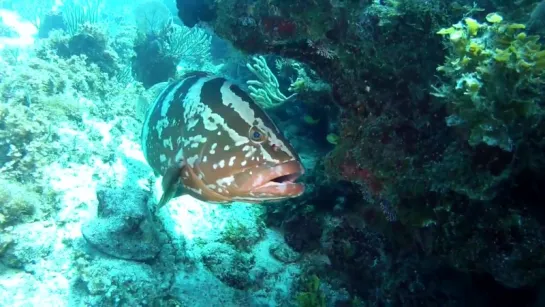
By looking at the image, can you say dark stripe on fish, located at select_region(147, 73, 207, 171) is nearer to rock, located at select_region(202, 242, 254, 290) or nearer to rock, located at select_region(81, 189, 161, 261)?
rock, located at select_region(81, 189, 161, 261)

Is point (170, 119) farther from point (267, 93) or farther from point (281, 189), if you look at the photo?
point (267, 93)

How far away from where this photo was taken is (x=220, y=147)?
3.05 m

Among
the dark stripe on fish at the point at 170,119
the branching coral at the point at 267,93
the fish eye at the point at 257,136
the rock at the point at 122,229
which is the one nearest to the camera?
the fish eye at the point at 257,136

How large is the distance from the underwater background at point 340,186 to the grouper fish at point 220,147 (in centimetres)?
119

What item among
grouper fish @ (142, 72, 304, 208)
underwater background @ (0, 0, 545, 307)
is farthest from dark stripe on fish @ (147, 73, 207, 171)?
underwater background @ (0, 0, 545, 307)

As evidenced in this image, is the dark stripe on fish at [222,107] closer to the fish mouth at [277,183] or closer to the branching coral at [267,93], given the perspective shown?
the fish mouth at [277,183]

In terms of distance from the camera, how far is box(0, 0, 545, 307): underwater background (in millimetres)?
2652

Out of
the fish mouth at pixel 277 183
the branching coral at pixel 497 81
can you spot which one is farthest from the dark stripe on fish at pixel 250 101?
the branching coral at pixel 497 81

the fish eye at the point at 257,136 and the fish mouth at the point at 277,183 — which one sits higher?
the fish eye at the point at 257,136

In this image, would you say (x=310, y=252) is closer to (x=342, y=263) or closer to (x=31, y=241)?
(x=342, y=263)

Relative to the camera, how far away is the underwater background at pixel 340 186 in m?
2.65

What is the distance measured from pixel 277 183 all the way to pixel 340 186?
8.66 ft

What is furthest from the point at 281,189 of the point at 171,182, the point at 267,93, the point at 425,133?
the point at 267,93

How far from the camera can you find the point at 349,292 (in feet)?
15.3
